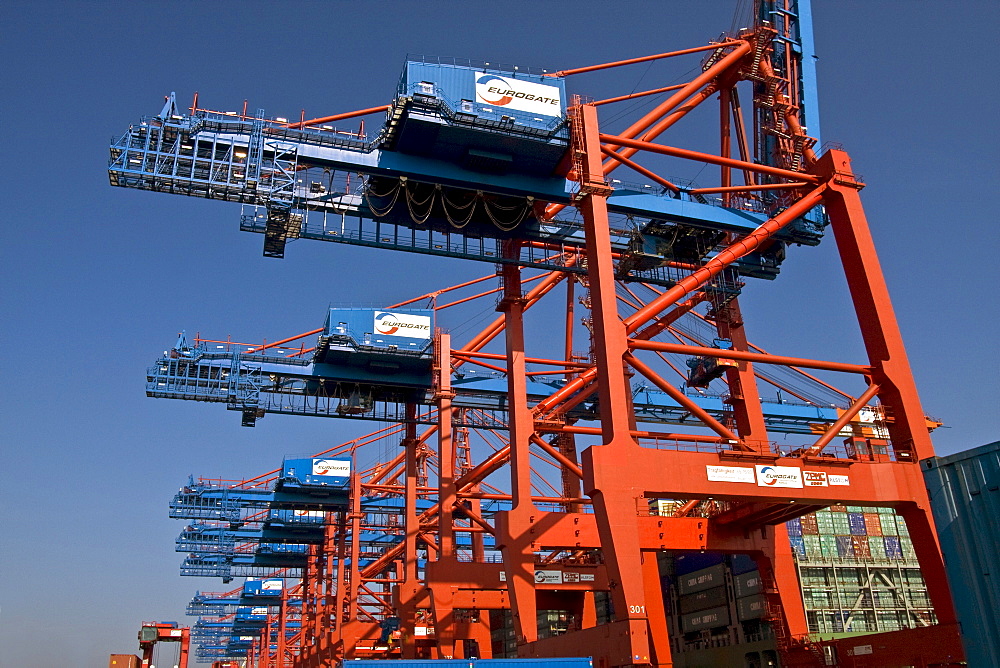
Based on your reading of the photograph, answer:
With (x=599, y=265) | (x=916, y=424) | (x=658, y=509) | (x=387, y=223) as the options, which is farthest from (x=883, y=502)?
(x=658, y=509)

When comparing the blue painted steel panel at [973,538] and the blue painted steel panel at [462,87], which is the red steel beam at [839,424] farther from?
the blue painted steel panel at [462,87]

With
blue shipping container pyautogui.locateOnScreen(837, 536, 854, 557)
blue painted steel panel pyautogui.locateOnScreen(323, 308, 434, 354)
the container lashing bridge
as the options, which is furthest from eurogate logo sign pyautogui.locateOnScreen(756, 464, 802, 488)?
blue painted steel panel pyautogui.locateOnScreen(323, 308, 434, 354)

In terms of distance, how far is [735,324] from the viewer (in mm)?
29531

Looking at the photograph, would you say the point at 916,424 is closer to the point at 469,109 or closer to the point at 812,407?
the point at 469,109

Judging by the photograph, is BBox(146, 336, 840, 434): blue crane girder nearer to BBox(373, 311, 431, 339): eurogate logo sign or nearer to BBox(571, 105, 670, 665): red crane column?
BBox(373, 311, 431, 339): eurogate logo sign

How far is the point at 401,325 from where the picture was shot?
118 ft

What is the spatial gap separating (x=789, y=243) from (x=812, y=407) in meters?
Result: 17.6

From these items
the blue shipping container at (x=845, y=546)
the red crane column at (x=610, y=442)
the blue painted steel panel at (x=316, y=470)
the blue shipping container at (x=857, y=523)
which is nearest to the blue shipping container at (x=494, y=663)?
the red crane column at (x=610, y=442)

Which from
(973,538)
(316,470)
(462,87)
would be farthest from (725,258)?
(316,470)

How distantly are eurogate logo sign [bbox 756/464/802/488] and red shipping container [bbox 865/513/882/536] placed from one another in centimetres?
1848

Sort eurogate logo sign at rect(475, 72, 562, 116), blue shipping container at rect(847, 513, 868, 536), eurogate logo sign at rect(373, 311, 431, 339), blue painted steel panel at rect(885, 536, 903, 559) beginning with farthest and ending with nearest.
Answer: blue shipping container at rect(847, 513, 868, 536) → blue painted steel panel at rect(885, 536, 903, 559) → eurogate logo sign at rect(373, 311, 431, 339) → eurogate logo sign at rect(475, 72, 562, 116)

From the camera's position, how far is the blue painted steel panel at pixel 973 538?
13.5 meters

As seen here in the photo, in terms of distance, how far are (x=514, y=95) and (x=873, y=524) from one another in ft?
80.8

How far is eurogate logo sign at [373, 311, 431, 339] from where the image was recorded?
35.8 m
